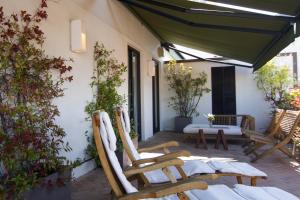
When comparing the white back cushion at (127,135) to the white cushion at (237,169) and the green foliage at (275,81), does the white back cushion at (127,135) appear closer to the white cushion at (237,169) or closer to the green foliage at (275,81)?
the white cushion at (237,169)

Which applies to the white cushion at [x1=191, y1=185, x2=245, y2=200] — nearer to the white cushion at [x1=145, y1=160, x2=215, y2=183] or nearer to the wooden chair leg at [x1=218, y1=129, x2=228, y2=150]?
the white cushion at [x1=145, y1=160, x2=215, y2=183]

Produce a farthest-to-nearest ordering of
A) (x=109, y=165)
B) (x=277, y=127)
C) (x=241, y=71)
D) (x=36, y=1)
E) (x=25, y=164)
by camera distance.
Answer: (x=241, y=71), (x=277, y=127), (x=36, y=1), (x=25, y=164), (x=109, y=165)

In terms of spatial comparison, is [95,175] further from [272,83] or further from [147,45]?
[272,83]

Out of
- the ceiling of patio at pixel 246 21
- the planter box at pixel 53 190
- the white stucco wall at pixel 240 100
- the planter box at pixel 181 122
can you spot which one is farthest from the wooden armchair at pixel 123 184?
the white stucco wall at pixel 240 100

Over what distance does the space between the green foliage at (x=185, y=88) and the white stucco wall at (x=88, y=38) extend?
14.4 ft

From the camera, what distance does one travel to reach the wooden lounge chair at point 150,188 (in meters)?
2.07

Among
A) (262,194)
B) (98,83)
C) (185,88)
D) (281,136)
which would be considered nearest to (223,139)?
(281,136)

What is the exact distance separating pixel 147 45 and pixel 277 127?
5066 mm

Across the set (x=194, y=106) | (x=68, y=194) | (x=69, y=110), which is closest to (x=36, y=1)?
(x=69, y=110)

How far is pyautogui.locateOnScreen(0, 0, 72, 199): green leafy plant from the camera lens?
2641 millimetres

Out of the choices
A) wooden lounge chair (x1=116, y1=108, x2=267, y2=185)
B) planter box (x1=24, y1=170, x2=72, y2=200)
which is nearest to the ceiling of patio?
wooden lounge chair (x1=116, y1=108, x2=267, y2=185)

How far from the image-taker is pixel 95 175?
16.1ft

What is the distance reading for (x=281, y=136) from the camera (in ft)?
22.3

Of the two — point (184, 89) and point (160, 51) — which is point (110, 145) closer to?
point (184, 89)
